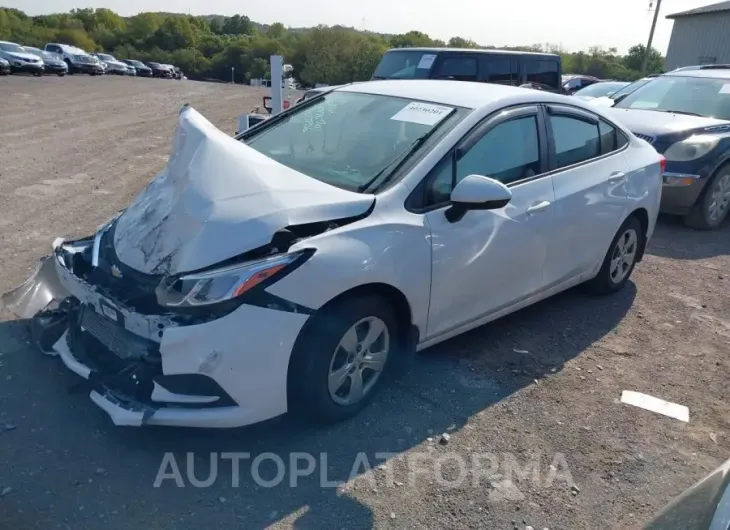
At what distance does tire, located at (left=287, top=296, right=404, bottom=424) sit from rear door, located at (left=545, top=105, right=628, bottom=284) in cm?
151

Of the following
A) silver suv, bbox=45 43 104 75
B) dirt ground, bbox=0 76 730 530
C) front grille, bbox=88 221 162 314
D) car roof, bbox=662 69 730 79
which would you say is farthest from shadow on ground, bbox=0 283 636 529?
silver suv, bbox=45 43 104 75

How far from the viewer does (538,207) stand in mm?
4000

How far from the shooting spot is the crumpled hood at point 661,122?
739cm

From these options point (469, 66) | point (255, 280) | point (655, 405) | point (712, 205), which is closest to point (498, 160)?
point (655, 405)

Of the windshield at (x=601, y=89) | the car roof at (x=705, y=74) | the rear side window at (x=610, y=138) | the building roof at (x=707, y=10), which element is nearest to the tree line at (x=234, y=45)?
the building roof at (x=707, y=10)

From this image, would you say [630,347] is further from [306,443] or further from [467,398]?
[306,443]

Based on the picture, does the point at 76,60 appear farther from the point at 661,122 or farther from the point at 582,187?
the point at 582,187

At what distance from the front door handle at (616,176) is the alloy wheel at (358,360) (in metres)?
2.39

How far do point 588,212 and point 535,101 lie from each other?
894mm

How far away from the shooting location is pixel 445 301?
3.57 metres

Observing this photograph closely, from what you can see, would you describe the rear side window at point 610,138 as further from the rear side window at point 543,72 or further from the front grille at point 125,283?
the rear side window at point 543,72

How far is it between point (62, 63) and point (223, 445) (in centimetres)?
3906

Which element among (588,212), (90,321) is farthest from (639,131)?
(90,321)

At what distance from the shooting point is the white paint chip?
369 cm
